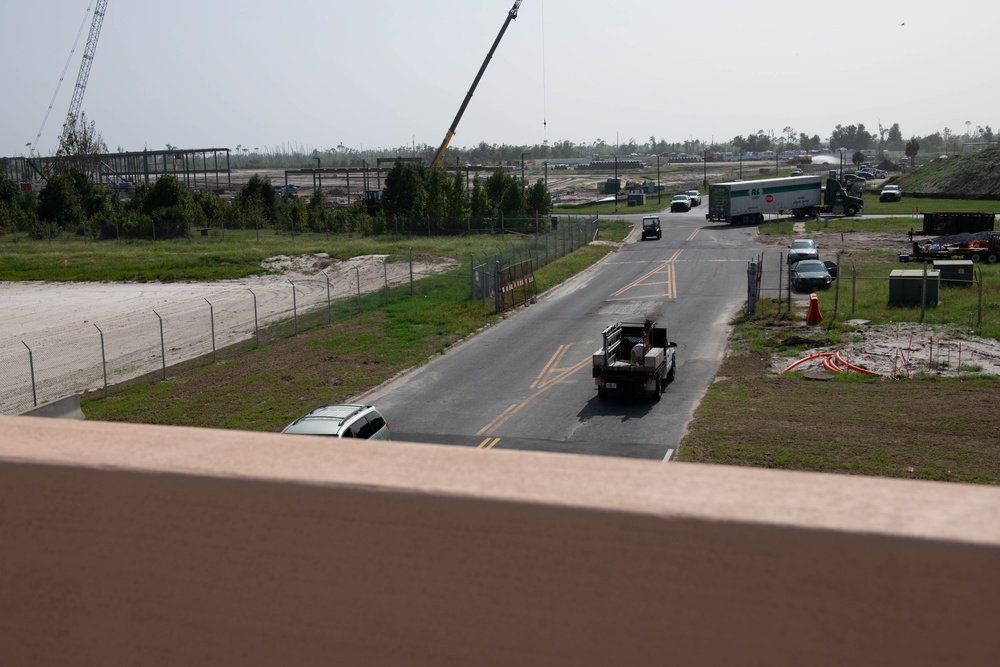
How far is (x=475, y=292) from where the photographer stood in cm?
4191

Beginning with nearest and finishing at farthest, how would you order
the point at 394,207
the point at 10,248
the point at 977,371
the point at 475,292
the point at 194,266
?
the point at 977,371, the point at 475,292, the point at 194,266, the point at 10,248, the point at 394,207

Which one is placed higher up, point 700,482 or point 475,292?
point 700,482

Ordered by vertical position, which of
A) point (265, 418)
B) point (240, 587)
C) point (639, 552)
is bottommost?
point (265, 418)

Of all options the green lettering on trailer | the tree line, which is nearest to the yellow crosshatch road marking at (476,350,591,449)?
the tree line

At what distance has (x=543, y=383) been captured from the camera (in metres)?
27.6

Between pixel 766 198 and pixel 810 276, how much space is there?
118ft

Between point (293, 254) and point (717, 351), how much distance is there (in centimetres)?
3719

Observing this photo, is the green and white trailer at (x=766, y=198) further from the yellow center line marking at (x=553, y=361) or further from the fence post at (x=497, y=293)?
the yellow center line marking at (x=553, y=361)

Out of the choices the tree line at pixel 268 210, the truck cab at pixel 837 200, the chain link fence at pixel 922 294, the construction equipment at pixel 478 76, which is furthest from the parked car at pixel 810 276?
the construction equipment at pixel 478 76

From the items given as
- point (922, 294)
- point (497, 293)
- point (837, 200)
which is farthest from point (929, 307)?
point (837, 200)

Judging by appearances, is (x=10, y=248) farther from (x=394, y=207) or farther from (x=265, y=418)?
(x=265, y=418)

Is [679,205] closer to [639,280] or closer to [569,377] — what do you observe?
[639,280]

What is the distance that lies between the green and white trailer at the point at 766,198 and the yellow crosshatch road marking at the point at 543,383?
1850 inches

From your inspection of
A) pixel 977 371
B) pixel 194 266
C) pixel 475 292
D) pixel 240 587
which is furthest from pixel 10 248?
pixel 240 587
